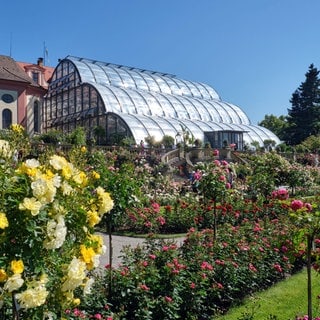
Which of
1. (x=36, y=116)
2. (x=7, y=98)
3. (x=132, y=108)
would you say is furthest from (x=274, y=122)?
(x=7, y=98)

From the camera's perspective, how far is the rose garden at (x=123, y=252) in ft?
8.15

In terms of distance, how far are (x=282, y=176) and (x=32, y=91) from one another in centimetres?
2326

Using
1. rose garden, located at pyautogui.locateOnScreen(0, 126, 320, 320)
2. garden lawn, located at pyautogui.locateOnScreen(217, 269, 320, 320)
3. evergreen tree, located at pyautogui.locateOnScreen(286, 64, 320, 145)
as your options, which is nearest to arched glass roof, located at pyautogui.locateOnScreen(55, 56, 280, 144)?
evergreen tree, located at pyautogui.locateOnScreen(286, 64, 320, 145)

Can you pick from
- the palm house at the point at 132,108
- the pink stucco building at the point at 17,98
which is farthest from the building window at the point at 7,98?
the palm house at the point at 132,108

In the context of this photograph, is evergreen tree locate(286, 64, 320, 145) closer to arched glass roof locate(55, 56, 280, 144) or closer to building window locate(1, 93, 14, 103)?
arched glass roof locate(55, 56, 280, 144)

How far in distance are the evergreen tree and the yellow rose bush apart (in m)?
51.3

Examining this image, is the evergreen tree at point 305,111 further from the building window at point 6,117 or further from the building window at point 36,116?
the building window at point 6,117

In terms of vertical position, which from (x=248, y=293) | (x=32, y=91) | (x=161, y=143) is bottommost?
(x=248, y=293)

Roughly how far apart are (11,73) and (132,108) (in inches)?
497

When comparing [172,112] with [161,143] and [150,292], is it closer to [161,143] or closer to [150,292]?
[161,143]

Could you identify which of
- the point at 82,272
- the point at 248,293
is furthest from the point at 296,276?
the point at 82,272

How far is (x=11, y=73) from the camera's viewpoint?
33531 millimetres

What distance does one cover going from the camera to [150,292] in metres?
5.15

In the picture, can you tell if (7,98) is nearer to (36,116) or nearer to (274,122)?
(36,116)
